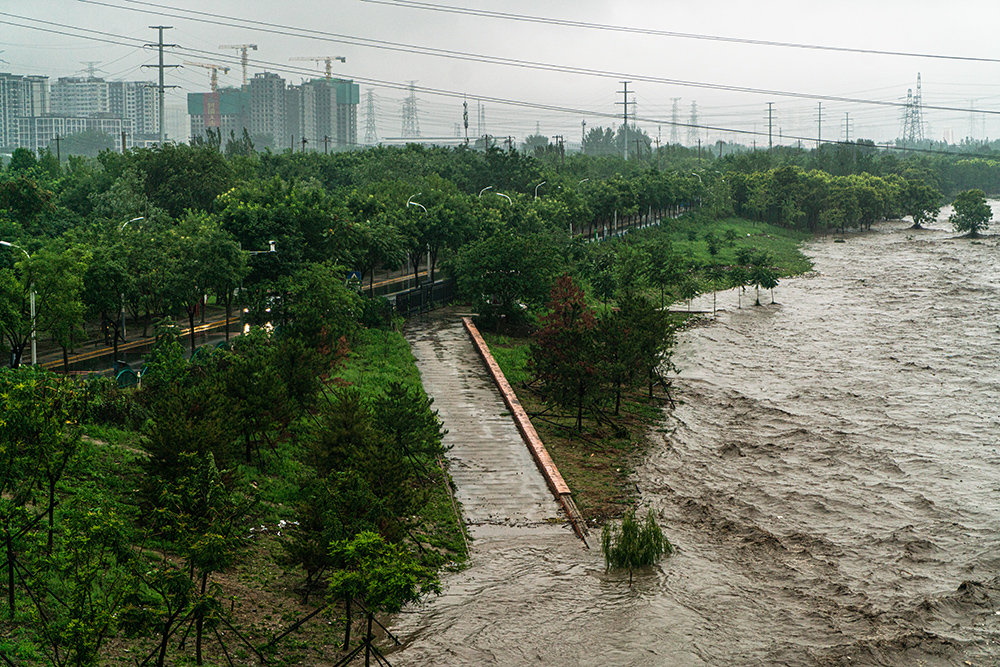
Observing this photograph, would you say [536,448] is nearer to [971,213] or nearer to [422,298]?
[422,298]

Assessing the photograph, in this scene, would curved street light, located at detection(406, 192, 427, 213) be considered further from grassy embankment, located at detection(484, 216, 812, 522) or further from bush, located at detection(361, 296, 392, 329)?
grassy embankment, located at detection(484, 216, 812, 522)

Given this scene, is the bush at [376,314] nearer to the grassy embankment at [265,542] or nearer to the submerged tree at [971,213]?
the grassy embankment at [265,542]

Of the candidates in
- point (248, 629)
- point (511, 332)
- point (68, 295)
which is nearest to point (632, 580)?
point (248, 629)

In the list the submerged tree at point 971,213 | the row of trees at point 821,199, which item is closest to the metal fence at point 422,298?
the row of trees at point 821,199

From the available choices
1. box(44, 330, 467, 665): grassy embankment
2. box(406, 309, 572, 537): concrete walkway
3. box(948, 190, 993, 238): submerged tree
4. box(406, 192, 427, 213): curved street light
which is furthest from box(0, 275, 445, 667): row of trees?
box(948, 190, 993, 238): submerged tree

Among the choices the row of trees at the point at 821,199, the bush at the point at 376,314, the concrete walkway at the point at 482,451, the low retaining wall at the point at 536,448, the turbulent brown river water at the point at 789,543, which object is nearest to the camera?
the turbulent brown river water at the point at 789,543

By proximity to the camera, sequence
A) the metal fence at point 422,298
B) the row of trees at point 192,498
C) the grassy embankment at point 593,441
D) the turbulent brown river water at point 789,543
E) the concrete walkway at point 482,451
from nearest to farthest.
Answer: the row of trees at point 192,498 < the turbulent brown river water at point 789,543 < the concrete walkway at point 482,451 < the grassy embankment at point 593,441 < the metal fence at point 422,298
